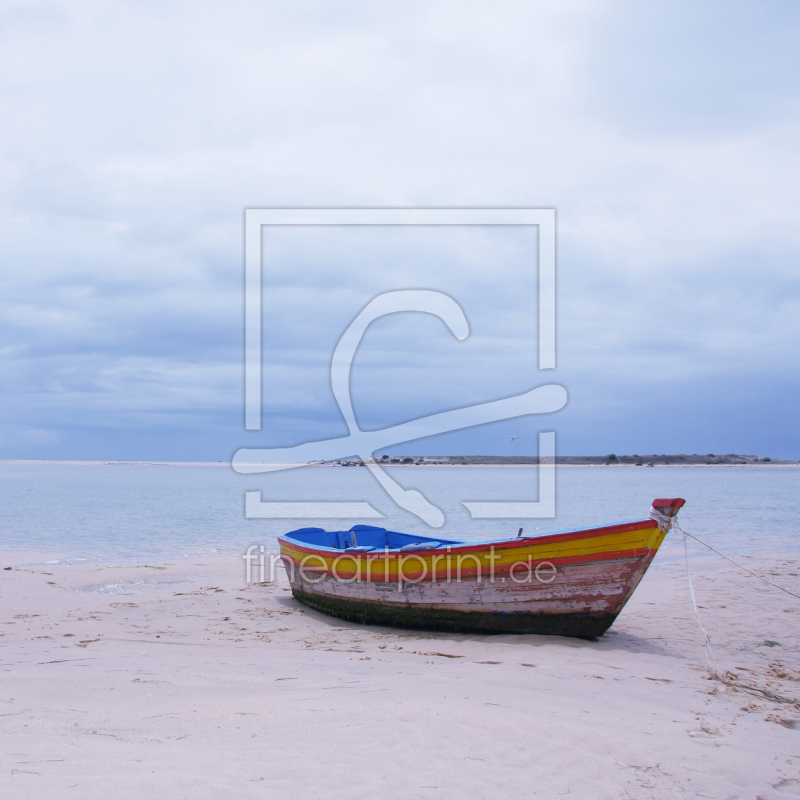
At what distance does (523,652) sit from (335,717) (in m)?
3.12

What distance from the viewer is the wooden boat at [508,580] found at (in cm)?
798

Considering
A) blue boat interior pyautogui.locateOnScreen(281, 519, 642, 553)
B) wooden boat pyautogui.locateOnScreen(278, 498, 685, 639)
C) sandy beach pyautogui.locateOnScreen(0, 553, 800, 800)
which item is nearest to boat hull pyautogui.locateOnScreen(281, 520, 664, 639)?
wooden boat pyautogui.locateOnScreen(278, 498, 685, 639)

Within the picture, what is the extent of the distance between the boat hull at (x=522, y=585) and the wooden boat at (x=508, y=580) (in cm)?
1

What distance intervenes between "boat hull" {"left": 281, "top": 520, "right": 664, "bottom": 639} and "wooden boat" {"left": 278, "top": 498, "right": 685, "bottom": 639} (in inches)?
0.5

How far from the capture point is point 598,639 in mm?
8578

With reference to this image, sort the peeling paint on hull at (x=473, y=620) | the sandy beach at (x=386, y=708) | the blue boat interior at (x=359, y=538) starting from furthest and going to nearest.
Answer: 1. the blue boat interior at (x=359, y=538)
2. the peeling paint on hull at (x=473, y=620)
3. the sandy beach at (x=386, y=708)

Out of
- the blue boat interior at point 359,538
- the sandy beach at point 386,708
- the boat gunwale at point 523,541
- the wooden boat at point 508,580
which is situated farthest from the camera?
the blue boat interior at point 359,538

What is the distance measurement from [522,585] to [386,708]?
3.48 metres

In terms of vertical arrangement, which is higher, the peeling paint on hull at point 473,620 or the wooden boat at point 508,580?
the wooden boat at point 508,580

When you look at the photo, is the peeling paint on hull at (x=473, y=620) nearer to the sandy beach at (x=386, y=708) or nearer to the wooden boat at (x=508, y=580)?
the wooden boat at (x=508, y=580)

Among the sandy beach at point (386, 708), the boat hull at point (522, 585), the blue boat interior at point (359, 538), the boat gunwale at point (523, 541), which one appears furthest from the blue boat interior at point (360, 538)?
the boat gunwale at point (523, 541)

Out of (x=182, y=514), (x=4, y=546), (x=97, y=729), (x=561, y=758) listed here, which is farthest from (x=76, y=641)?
(x=182, y=514)

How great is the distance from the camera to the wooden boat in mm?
7977

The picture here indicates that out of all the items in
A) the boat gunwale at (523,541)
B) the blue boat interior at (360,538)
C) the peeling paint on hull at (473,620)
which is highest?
the boat gunwale at (523,541)
